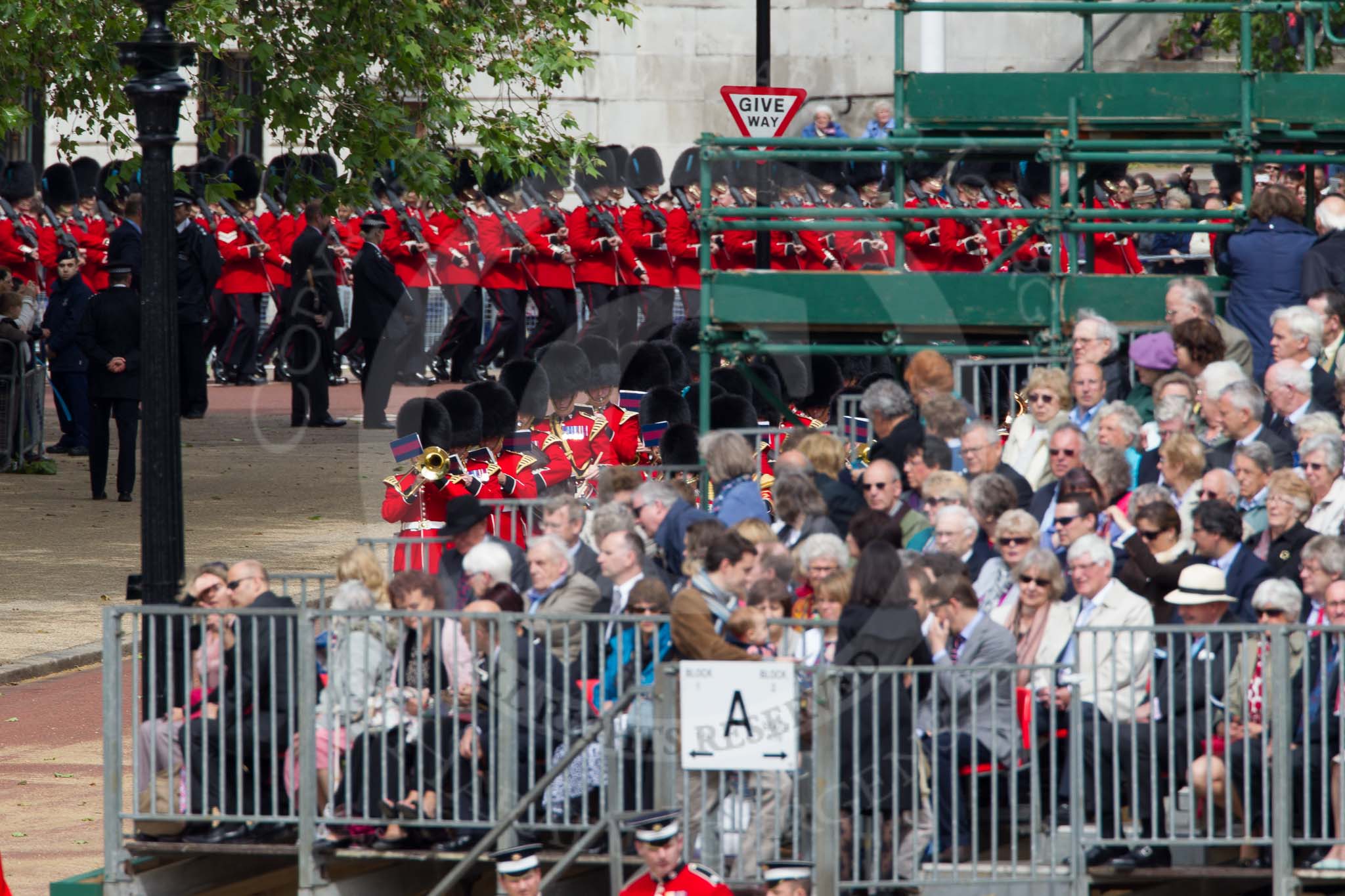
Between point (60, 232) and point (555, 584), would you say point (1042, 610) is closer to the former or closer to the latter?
point (555, 584)

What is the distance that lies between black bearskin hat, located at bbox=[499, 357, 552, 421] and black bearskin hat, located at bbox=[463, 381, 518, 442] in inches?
27.4

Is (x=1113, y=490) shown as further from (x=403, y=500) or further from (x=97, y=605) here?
(x=97, y=605)

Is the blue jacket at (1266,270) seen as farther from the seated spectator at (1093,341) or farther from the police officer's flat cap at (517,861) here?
the police officer's flat cap at (517,861)

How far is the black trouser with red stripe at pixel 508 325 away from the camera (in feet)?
73.9

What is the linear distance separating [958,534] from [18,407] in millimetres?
11735

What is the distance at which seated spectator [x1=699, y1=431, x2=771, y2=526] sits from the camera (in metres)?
9.22

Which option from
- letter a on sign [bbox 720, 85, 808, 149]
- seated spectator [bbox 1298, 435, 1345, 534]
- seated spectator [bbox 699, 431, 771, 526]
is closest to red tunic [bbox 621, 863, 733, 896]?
seated spectator [bbox 699, 431, 771, 526]

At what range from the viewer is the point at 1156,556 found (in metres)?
8.05

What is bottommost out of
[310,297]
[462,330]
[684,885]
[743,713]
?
[684,885]

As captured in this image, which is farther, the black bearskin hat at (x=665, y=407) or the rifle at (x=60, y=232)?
the rifle at (x=60, y=232)

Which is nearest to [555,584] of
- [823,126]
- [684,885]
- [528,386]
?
[684,885]

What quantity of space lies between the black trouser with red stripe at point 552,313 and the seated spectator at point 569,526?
43.9 ft

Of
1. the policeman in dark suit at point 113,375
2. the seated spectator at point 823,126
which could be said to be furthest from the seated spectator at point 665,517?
the seated spectator at point 823,126

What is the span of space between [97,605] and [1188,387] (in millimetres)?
6507
